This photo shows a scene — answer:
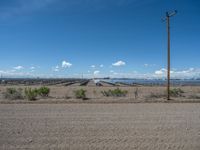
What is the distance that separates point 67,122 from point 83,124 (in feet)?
3.17

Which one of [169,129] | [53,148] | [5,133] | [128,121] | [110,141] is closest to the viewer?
[53,148]

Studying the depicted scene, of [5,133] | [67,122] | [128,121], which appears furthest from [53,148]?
[128,121]

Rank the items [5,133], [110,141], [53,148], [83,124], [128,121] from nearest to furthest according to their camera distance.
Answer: [53,148] < [110,141] < [5,133] < [83,124] < [128,121]

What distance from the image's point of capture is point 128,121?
1330cm

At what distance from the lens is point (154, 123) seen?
1275 centimetres

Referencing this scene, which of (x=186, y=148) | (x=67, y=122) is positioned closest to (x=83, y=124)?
(x=67, y=122)

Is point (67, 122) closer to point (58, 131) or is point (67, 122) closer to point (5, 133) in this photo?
point (58, 131)

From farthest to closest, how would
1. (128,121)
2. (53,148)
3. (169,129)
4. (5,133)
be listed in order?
(128,121) → (169,129) → (5,133) → (53,148)

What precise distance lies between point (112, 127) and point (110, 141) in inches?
99.3

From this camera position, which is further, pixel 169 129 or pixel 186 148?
pixel 169 129

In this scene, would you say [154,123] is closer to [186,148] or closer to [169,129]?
[169,129]

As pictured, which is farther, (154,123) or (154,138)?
(154,123)

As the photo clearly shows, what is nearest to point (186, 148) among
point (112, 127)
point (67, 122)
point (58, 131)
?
point (112, 127)

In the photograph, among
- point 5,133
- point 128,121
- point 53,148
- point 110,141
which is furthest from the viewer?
point 128,121
